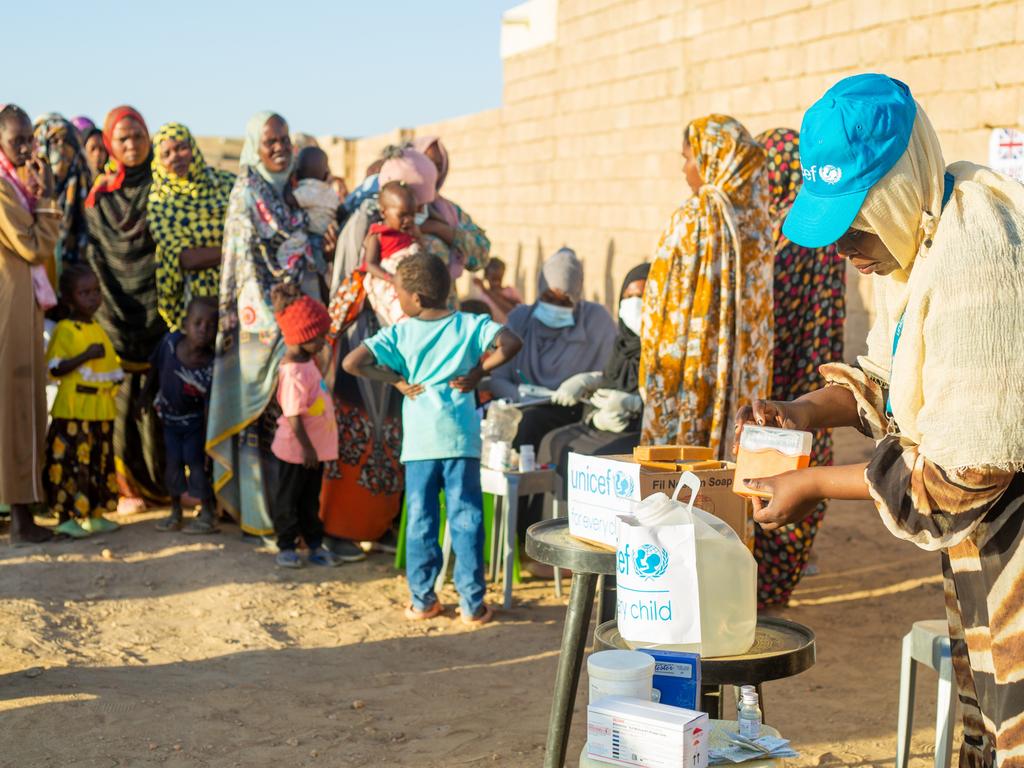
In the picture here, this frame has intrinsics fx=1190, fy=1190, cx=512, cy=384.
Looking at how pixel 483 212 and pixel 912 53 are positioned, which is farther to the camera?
pixel 483 212

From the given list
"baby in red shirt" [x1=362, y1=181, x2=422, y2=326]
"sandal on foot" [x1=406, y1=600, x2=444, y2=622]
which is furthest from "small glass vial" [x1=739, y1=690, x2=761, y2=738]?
"baby in red shirt" [x1=362, y1=181, x2=422, y2=326]

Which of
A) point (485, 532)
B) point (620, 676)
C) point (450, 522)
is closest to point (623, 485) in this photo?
point (620, 676)

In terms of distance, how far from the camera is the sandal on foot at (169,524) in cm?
695

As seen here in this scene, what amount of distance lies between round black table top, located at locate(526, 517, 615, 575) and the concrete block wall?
6.13m

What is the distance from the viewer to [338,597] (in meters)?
6.11

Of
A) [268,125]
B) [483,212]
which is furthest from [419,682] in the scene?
[483,212]

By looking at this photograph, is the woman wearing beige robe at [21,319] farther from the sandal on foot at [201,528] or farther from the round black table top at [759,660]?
the round black table top at [759,660]

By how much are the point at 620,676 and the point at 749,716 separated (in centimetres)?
34

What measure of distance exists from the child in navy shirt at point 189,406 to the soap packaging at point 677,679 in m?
4.95

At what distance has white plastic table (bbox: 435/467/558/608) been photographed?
5.97 metres

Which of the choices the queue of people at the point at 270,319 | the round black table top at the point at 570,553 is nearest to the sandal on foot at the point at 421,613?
the queue of people at the point at 270,319

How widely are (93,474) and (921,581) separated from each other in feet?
15.4

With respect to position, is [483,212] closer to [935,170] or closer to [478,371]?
[478,371]

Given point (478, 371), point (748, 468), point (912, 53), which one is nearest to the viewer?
point (748, 468)
